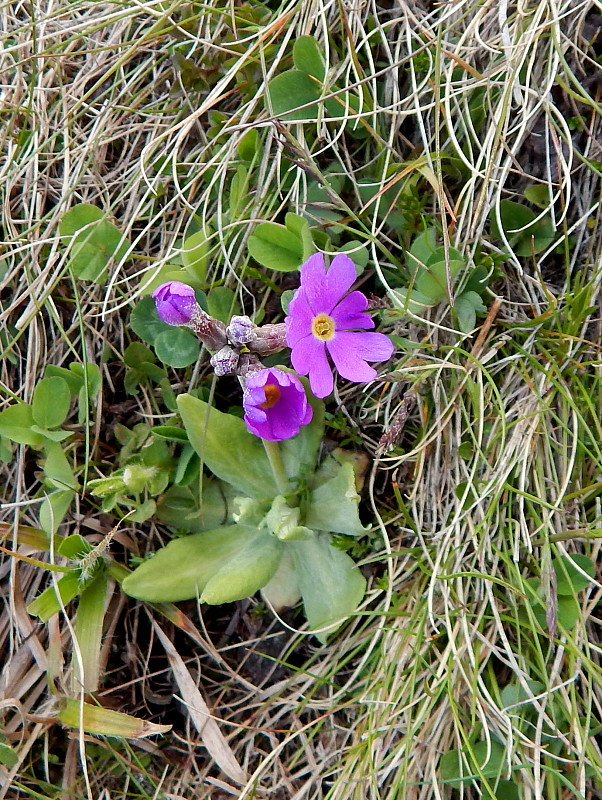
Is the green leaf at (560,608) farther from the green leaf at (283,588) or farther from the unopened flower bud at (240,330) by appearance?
the unopened flower bud at (240,330)

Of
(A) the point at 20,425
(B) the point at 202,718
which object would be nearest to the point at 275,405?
(A) the point at 20,425

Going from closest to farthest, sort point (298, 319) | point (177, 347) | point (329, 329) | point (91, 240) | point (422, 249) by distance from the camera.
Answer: point (298, 319)
point (329, 329)
point (422, 249)
point (177, 347)
point (91, 240)

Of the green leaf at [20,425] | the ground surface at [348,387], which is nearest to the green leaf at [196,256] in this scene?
the ground surface at [348,387]

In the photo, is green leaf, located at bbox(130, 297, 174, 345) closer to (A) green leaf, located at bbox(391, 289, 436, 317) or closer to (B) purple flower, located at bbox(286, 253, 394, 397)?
(B) purple flower, located at bbox(286, 253, 394, 397)

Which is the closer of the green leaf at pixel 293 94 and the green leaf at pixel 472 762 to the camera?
the green leaf at pixel 472 762

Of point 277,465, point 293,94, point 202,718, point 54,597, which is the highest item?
point 293,94

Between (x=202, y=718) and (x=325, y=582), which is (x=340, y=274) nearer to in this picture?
(x=325, y=582)
